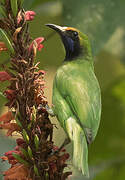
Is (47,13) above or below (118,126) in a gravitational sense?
above

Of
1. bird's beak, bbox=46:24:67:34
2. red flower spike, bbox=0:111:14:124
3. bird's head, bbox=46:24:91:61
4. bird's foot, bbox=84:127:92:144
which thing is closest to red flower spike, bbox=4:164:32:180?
red flower spike, bbox=0:111:14:124

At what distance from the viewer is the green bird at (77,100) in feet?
6.15

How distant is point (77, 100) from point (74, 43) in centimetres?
52


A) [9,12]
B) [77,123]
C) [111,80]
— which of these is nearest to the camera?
[9,12]

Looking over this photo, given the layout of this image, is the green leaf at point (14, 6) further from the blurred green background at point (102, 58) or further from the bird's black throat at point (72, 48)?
the bird's black throat at point (72, 48)

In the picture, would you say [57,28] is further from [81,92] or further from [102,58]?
[102,58]

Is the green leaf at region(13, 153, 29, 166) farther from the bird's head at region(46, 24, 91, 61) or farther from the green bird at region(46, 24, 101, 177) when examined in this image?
the bird's head at region(46, 24, 91, 61)

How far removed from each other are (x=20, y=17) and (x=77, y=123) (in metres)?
0.70

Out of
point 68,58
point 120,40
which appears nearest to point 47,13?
point 68,58

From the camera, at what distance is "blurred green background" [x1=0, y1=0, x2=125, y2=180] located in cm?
239

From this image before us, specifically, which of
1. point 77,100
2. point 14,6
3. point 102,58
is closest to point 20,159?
point 14,6

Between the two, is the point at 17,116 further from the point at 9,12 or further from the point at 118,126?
the point at 118,126

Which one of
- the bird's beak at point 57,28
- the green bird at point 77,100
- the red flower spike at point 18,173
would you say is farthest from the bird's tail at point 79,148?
the bird's beak at point 57,28

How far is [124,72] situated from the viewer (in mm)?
2809
